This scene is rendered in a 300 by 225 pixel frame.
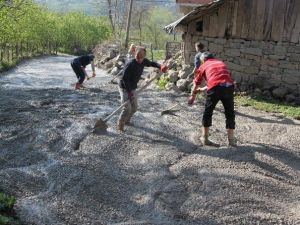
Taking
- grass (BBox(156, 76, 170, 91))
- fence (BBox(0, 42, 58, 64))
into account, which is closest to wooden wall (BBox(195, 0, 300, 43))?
grass (BBox(156, 76, 170, 91))

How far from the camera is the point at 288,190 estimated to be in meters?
6.75

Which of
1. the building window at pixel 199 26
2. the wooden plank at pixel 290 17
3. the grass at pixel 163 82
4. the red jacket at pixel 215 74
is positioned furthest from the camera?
the grass at pixel 163 82

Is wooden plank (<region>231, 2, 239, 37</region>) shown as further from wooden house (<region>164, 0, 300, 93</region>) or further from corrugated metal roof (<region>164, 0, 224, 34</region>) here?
corrugated metal roof (<region>164, 0, 224, 34</region>)

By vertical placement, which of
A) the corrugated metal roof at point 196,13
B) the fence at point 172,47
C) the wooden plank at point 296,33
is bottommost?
the fence at point 172,47

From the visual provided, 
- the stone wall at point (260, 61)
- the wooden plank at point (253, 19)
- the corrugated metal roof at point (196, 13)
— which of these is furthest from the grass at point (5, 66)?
the wooden plank at point (253, 19)

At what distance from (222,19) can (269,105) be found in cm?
362

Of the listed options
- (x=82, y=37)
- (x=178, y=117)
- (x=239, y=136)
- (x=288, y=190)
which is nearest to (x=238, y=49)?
(x=178, y=117)

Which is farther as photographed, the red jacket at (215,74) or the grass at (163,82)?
the grass at (163,82)

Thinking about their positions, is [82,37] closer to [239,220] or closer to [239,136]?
[239,136]

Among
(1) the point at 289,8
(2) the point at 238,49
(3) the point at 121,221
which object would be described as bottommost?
(3) the point at 121,221

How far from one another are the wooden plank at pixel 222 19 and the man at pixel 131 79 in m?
5.86

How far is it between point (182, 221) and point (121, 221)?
2.62ft

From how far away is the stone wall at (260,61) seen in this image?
45.1ft

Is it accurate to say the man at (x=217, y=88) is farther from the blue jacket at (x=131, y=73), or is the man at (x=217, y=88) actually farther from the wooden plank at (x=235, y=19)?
the wooden plank at (x=235, y=19)
